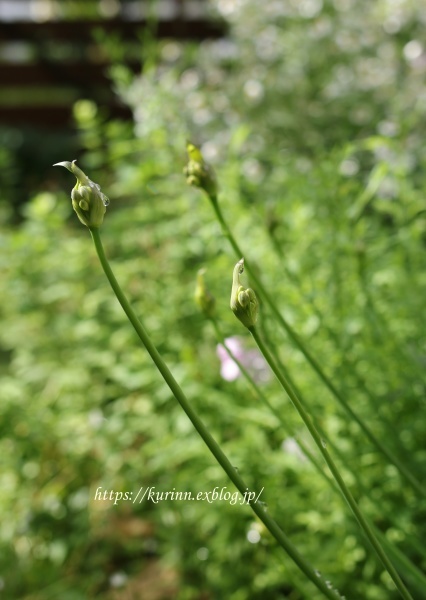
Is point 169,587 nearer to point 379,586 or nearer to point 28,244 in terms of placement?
point 379,586

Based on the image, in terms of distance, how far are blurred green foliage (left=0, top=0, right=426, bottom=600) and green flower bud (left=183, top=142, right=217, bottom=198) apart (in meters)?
0.22

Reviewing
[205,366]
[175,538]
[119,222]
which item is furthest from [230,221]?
[175,538]

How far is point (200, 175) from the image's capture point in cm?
71

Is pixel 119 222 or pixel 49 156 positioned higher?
pixel 49 156

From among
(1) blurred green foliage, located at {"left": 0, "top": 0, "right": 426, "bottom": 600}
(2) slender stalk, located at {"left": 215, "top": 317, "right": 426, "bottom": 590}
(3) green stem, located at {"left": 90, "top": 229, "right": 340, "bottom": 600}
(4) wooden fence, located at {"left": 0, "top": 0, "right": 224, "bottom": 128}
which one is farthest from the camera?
(4) wooden fence, located at {"left": 0, "top": 0, "right": 224, "bottom": 128}

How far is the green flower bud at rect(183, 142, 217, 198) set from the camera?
71cm

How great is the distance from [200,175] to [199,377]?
845 millimetres

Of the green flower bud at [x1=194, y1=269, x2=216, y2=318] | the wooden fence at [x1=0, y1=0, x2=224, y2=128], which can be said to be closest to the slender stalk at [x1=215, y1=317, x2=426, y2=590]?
the green flower bud at [x1=194, y1=269, x2=216, y2=318]

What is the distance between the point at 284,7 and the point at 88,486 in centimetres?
225

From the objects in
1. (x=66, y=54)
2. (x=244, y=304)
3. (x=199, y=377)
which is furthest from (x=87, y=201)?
(x=66, y=54)

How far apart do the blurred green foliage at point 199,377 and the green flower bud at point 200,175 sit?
218mm

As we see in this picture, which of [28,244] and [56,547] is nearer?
[56,547]

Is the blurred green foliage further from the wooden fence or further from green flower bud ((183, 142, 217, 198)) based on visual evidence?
the wooden fence

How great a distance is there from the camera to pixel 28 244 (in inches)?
74.5
